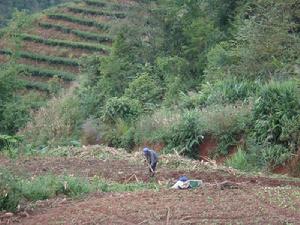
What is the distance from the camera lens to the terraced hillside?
137 ft

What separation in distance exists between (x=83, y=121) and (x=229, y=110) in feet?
31.4

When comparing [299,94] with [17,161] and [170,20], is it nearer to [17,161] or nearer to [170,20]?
[17,161]

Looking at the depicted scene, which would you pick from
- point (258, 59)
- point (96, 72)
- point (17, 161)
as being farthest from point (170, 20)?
point (17, 161)

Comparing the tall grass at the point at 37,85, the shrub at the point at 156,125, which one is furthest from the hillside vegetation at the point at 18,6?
the shrub at the point at 156,125

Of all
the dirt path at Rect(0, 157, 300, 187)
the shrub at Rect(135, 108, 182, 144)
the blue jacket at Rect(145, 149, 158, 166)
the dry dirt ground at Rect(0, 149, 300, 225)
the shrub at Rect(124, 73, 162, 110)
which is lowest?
the shrub at Rect(124, 73, 162, 110)

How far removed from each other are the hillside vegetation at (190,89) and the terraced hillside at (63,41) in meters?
4.63

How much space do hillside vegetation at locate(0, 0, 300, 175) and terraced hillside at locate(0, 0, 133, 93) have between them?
182 inches

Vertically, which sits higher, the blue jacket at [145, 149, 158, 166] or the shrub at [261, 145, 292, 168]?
the blue jacket at [145, 149, 158, 166]

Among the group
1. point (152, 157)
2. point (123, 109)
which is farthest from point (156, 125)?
point (152, 157)

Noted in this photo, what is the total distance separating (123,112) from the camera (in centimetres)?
2019

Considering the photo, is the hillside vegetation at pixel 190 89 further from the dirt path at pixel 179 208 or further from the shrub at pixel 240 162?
the dirt path at pixel 179 208

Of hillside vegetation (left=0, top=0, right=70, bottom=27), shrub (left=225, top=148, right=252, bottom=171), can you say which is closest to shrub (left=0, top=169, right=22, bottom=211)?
shrub (left=225, top=148, right=252, bottom=171)

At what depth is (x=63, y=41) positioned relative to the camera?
44625mm

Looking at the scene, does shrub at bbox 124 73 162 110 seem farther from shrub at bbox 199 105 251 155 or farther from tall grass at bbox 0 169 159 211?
tall grass at bbox 0 169 159 211
